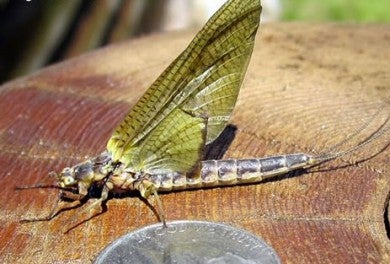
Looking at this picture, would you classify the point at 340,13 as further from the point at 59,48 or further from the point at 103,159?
the point at 103,159

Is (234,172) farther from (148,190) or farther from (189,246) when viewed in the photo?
(189,246)

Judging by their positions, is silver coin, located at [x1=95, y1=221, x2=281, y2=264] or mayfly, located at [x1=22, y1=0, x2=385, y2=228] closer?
silver coin, located at [x1=95, y1=221, x2=281, y2=264]

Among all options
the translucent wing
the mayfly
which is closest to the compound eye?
the mayfly

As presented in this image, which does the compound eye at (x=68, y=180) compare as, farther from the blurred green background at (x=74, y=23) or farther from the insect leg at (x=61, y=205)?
the blurred green background at (x=74, y=23)

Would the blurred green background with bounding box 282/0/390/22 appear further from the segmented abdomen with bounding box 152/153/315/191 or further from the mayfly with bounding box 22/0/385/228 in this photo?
the segmented abdomen with bounding box 152/153/315/191

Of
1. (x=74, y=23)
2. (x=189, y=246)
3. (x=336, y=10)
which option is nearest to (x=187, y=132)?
(x=189, y=246)

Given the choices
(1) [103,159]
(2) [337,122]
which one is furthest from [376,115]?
(1) [103,159]
